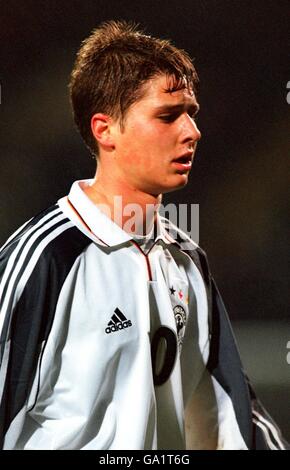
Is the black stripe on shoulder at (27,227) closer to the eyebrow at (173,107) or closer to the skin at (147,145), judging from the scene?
the skin at (147,145)

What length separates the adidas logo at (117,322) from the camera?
1073 millimetres

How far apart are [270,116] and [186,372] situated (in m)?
0.68

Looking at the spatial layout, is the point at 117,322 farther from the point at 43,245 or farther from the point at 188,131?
the point at 188,131

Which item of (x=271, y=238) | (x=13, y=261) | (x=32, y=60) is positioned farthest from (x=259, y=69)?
(x=13, y=261)

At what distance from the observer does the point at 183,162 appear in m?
1.13

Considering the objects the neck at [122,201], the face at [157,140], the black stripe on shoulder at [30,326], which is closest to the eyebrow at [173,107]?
the face at [157,140]

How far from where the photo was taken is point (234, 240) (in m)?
1.71

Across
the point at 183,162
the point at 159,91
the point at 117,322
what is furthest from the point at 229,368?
the point at 159,91

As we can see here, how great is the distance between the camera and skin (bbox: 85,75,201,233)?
3.60 ft

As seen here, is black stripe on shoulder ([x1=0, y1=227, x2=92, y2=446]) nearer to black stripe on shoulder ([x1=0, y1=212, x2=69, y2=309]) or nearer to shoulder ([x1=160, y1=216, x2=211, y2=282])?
black stripe on shoulder ([x1=0, y1=212, x2=69, y2=309])

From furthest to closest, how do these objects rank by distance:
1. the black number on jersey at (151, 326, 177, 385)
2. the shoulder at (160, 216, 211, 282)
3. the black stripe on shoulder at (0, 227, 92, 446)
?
the shoulder at (160, 216, 211, 282), the black number on jersey at (151, 326, 177, 385), the black stripe on shoulder at (0, 227, 92, 446)

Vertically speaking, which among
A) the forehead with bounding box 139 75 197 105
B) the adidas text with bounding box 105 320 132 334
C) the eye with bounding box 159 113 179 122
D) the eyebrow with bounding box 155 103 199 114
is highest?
the forehead with bounding box 139 75 197 105

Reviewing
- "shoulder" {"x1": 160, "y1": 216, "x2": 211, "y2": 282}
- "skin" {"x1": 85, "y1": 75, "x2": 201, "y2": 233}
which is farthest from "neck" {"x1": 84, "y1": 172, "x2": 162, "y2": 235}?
"shoulder" {"x1": 160, "y1": 216, "x2": 211, "y2": 282}

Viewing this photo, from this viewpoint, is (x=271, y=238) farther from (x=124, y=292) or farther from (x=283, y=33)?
(x=124, y=292)
